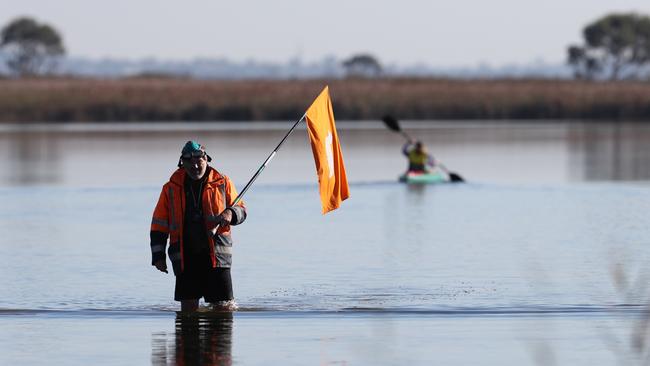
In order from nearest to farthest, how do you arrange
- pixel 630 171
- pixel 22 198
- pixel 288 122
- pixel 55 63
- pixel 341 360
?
pixel 341 360 → pixel 22 198 → pixel 630 171 → pixel 288 122 → pixel 55 63

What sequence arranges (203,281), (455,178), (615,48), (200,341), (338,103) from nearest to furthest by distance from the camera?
(200,341), (203,281), (455,178), (338,103), (615,48)

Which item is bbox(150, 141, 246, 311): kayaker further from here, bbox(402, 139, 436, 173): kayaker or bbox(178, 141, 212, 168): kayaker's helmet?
bbox(402, 139, 436, 173): kayaker

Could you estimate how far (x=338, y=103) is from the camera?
2618 inches

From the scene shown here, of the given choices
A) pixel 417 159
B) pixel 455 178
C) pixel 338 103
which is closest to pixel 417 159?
pixel 417 159

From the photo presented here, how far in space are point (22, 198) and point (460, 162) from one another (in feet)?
45.0

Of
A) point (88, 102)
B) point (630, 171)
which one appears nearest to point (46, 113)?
point (88, 102)

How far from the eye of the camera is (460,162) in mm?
40531

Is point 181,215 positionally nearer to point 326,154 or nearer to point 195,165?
point 195,165

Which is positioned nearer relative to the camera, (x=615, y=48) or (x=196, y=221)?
(x=196, y=221)

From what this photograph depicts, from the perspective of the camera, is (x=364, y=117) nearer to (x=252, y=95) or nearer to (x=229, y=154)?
(x=252, y=95)

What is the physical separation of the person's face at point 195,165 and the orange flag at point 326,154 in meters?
1.57

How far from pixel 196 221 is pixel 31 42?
11849 centimetres

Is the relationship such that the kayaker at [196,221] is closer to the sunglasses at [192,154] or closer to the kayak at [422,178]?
the sunglasses at [192,154]

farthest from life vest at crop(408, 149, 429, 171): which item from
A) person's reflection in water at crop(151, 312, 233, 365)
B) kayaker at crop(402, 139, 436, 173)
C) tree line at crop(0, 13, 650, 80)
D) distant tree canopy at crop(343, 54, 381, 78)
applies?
distant tree canopy at crop(343, 54, 381, 78)
